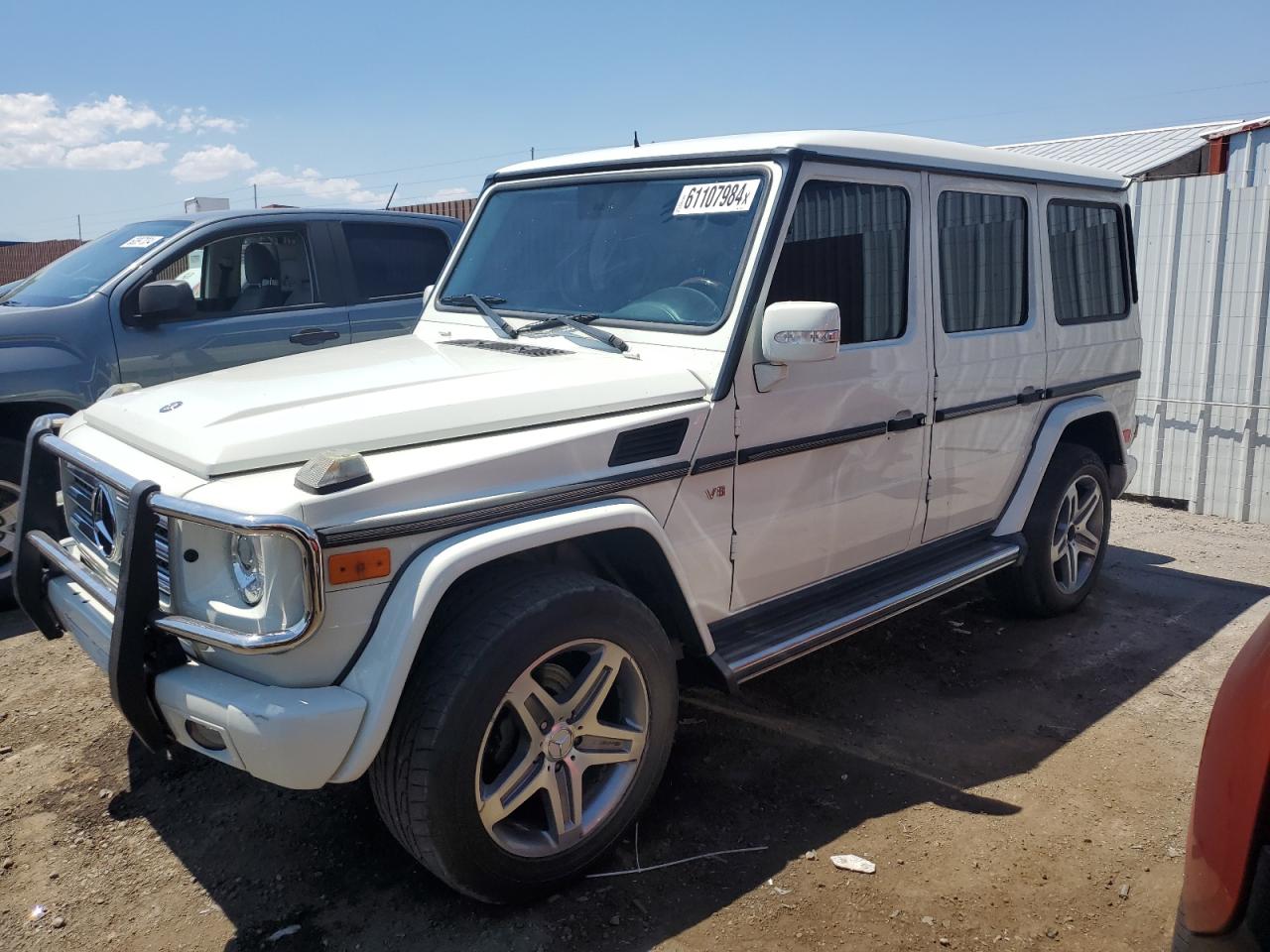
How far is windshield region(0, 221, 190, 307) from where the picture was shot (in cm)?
550

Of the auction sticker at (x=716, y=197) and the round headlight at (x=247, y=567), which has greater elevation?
the auction sticker at (x=716, y=197)

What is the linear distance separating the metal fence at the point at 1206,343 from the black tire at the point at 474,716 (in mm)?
6391

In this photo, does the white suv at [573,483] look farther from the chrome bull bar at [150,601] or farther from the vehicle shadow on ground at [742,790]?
the vehicle shadow on ground at [742,790]

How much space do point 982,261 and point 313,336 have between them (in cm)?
369

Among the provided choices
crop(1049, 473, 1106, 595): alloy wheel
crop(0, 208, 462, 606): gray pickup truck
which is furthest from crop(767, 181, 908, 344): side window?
crop(0, 208, 462, 606): gray pickup truck

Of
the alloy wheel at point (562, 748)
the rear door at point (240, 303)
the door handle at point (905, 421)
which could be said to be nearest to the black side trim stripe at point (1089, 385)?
the door handle at point (905, 421)

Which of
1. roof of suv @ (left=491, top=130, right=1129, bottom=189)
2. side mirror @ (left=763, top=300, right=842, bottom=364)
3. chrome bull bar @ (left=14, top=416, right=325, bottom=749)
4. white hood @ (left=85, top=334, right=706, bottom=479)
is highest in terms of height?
roof of suv @ (left=491, top=130, right=1129, bottom=189)

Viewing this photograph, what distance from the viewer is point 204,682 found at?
2518mm

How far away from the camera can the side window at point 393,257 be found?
625 cm

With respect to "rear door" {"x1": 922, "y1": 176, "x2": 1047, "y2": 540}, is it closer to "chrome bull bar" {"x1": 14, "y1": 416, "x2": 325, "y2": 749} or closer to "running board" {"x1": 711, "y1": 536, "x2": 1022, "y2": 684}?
"running board" {"x1": 711, "y1": 536, "x2": 1022, "y2": 684}

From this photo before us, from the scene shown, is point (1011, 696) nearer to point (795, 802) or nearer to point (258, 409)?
point (795, 802)

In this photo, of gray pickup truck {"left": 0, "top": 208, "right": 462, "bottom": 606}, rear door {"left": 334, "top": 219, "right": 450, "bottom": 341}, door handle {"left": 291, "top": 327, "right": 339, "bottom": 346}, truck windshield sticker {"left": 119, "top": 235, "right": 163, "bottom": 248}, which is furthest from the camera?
rear door {"left": 334, "top": 219, "right": 450, "bottom": 341}

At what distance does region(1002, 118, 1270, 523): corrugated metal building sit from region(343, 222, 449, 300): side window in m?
5.26

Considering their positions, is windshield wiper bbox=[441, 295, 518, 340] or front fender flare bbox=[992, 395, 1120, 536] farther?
front fender flare bbox=[992, 395, 1120, 536]
